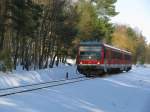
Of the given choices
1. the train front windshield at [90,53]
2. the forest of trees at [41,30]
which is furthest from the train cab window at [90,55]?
the forest of trees at [41,30]

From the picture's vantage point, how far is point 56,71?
35438mm

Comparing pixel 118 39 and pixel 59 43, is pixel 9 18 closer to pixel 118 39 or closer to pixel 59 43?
pixel 59 43

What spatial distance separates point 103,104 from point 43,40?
3146 cm

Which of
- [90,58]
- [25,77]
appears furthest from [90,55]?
[25,77]

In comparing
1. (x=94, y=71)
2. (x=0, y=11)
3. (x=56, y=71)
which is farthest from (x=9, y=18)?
(x=94, y=71)

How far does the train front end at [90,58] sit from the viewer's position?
3609 cm

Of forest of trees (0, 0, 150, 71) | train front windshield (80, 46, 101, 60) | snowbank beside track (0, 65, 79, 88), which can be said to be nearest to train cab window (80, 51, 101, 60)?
train front windshield (80, 46, 101, 60)

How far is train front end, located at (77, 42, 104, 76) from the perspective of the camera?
36.1 metres

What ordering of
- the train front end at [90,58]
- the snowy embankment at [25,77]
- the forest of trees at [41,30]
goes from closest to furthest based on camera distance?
the snowy embankment at [25,77] < the forest of trees at [41,30] < the train front end at [90,58]

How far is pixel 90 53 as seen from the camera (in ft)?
120

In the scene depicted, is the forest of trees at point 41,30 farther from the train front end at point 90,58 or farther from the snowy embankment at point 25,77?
the train front end at point 90,58

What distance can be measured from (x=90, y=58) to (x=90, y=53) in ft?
1.67

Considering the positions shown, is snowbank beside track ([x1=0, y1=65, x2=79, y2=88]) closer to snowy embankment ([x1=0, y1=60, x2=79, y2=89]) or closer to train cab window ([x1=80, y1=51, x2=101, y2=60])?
snowy embankment ([x1=0, y1=60, x2=79, y2=89])

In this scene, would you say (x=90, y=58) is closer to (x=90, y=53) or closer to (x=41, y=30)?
(x=90, y=53)
